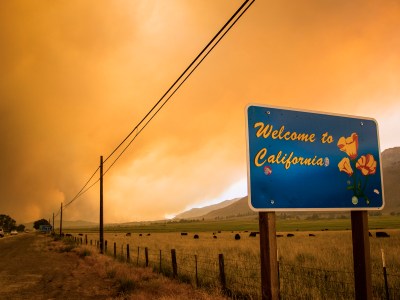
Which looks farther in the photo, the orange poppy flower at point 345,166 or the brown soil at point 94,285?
the brown soil at point 94,285

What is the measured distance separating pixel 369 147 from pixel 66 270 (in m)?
17.3

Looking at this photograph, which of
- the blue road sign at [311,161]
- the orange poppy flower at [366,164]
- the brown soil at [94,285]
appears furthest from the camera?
the brown soil at [94,285]

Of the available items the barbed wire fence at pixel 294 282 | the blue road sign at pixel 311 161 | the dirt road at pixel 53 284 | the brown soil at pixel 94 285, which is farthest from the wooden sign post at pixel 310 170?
the dirt road at pixel 53 284

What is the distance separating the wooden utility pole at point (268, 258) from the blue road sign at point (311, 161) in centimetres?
28

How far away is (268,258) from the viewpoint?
13.9 ft

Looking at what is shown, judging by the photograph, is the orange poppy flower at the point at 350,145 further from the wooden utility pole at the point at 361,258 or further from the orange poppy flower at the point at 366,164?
the wooden utility pole at the point at 361,258

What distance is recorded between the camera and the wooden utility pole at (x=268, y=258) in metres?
4.21

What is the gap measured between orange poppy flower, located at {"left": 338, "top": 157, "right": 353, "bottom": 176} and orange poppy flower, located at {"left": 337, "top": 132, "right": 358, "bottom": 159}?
9cm

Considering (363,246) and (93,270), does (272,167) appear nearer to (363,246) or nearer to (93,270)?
(363,246)

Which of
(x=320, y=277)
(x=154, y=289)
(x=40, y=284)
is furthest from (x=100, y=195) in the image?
(x=320, y=277)

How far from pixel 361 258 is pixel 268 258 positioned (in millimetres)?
1379

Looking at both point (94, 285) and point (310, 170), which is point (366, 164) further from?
point (94, 285)

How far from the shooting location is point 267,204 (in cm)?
405

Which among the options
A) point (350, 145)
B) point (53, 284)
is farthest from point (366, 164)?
point (53, 284)
